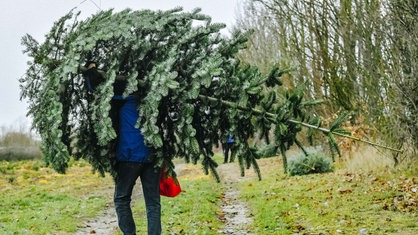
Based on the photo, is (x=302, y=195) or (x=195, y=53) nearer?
(x=195, y=53)

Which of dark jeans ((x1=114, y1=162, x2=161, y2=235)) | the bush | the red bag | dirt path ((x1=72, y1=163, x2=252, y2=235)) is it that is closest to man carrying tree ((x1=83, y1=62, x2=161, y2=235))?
dark jeans ((x1=114, y1=162, x2=161, y2=235))

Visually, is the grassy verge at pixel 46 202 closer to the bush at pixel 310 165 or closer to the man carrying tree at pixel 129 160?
the man carrying tree at pixel 129 160

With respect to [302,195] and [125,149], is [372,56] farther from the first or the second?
[125,149]

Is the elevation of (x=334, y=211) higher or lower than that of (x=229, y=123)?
lower

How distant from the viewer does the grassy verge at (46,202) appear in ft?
30.2

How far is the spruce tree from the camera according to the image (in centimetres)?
516

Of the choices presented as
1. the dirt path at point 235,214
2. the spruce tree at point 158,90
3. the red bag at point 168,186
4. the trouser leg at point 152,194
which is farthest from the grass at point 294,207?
the spruce tree at point 158,90

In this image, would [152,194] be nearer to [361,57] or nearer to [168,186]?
[168,186]

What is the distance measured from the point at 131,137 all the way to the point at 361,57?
292 inches

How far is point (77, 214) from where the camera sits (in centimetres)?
1080

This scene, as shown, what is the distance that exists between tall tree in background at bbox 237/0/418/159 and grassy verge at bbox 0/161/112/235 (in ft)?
18.0

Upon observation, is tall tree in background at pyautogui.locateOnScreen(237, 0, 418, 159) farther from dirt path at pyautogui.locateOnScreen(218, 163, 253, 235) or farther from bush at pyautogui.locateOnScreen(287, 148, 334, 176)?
dirt path at pyautogui.locateOnScreen(218, 163, 253, 235)

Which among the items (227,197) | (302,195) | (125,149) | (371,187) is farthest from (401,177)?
(125,149)

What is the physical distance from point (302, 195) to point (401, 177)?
206 centimetres
